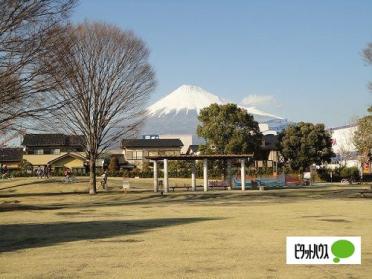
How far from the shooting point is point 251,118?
58969 millimetres

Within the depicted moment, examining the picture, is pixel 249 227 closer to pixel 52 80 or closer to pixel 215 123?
pixel 52 80

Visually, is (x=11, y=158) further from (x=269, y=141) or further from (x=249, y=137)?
(x=249, y=137)

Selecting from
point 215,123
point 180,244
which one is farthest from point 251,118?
point 180,244

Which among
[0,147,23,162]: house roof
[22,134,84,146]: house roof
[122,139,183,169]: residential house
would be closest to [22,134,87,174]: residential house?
[22,134,84,146]: house roof

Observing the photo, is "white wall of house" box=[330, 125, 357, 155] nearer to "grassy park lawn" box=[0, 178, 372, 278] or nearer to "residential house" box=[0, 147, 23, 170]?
"residential house" box=[0, 147, 23, 170]

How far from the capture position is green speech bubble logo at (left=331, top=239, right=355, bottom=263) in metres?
9.24

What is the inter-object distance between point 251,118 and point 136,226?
144 feet

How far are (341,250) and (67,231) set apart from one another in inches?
329

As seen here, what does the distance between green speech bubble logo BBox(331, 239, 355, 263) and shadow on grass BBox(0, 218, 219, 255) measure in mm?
6385

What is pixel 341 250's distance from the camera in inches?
369

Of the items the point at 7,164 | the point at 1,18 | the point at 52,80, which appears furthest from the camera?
the point at 7,164

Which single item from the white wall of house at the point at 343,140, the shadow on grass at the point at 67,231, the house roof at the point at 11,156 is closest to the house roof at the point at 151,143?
the house roof at the point at 11,156

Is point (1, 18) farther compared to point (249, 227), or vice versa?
point (1, 18)

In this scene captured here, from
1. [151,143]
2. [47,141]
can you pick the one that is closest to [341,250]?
[47,141]
